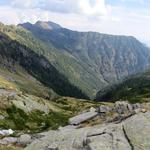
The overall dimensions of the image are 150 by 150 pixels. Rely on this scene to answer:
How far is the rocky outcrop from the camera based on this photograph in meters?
27.1

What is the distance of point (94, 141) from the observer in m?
28.0

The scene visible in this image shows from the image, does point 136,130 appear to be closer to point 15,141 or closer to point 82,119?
point 15,141

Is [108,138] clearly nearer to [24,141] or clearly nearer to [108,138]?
[108,138]

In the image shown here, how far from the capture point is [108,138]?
93.2 feet

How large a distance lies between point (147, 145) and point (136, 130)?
1819mm

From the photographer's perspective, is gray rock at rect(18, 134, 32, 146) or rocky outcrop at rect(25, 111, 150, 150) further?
gray rock at rect(18, 134, 32, 146)

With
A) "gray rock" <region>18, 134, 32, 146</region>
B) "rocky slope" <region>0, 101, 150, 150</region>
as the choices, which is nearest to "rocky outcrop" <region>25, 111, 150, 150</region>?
"rocky slope" <region>0, 101, 150, 150</region>

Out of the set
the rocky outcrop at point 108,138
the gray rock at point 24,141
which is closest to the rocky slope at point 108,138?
the rocky outcrop at point 108,138

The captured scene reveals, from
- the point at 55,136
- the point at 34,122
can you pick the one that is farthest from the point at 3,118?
the point at 55,136

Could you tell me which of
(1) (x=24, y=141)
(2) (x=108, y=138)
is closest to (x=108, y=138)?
(2) (x=108, y=138)

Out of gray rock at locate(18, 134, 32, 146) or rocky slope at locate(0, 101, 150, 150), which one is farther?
gray rock at locate(18, 134, 32, 146)

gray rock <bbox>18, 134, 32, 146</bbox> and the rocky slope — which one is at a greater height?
the rocky slope

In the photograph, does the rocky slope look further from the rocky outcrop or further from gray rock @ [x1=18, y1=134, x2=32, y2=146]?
gray rock @ [x1=18, y1=134, x2=32, y2=146]

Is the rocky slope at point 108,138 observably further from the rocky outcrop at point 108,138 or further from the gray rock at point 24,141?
the gray rock at point 24,141
